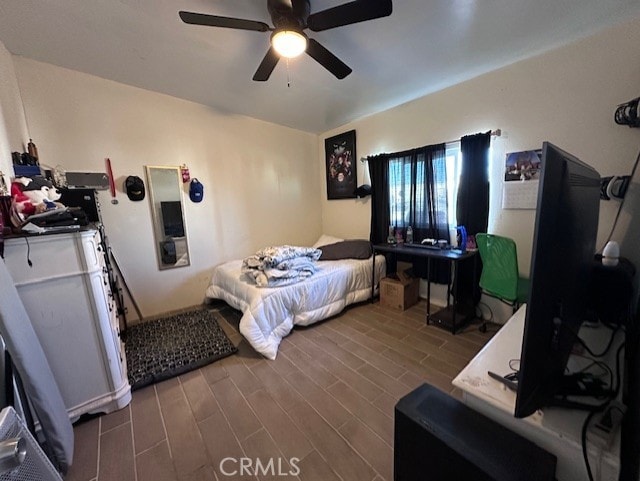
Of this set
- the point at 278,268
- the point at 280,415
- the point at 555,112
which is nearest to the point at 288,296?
the point at 278,268

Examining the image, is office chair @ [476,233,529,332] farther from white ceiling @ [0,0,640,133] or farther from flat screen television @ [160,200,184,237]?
flat screen television @ [160,200,184,237]

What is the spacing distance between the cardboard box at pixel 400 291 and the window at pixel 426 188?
2.03 ft

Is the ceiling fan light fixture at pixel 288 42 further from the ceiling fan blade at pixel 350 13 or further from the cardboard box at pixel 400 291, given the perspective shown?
the cardboard box at pixel 400 291

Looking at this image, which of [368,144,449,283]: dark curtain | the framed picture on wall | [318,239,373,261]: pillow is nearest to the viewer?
[368,144,449,283]: dark curtain

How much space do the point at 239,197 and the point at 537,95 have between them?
3.47 metres

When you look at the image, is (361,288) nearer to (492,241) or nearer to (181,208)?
(492,241)

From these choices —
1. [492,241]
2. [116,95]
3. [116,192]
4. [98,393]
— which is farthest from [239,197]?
[492,241]

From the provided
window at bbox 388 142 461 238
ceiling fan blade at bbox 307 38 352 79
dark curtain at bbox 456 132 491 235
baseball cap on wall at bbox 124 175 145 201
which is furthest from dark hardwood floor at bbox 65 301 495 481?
ceiling fan blade at bbox 307 38 352 79

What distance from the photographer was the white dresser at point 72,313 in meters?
1.34

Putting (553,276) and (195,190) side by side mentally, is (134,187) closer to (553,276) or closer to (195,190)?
(195,190)

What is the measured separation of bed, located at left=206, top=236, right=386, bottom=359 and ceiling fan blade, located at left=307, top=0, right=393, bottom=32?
2.09 meters

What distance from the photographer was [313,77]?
2.54m

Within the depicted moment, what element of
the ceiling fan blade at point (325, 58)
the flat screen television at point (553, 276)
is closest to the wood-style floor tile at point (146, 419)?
the flat screen television at point (553, 276)

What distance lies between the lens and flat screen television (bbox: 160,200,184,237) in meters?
3.03
